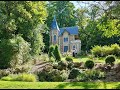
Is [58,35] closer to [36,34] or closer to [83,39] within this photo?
[83,39]

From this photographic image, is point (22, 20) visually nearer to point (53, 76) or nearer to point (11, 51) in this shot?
point (11, 51)

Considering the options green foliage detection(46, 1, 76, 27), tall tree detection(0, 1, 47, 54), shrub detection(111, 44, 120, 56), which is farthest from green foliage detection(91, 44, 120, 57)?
green foliage detection(46, 1, 76, 27)

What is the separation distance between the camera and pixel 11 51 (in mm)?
23719

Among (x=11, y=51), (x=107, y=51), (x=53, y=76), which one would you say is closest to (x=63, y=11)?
(x=107, y=51)

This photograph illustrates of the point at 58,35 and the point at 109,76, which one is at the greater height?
the point at 58,35

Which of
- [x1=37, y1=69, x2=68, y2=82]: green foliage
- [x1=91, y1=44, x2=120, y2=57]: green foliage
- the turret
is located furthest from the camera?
the turret

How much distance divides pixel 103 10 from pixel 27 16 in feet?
32.6

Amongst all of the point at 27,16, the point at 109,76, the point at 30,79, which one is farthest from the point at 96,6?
the point at 27,16

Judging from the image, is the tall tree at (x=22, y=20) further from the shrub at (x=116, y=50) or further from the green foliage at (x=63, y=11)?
the green foliage at (x=63, y=11)

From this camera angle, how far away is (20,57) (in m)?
24.8

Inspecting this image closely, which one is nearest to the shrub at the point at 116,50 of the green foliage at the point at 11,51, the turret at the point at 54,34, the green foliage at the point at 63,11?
the green foliage at the point at 11,51

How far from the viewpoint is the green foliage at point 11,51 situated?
23.6 metres

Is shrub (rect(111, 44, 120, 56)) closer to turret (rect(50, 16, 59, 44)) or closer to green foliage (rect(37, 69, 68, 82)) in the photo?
green foliage (rect(37, 69, 68, 82))

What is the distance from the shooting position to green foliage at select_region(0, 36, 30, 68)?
23562 mm
